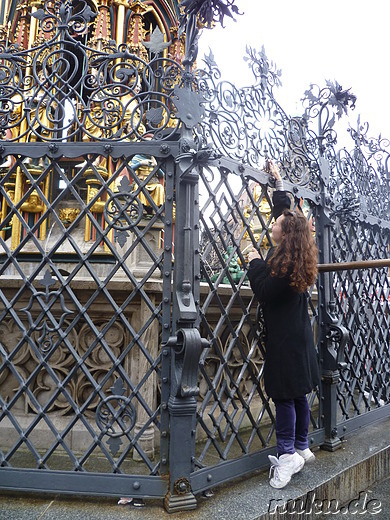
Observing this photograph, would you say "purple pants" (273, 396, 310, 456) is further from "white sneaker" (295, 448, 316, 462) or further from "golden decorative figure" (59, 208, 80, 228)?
"golden decorative figure" (59, 208, 80, 228)

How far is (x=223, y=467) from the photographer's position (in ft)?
9.75

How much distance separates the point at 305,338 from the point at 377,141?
11.0 feet

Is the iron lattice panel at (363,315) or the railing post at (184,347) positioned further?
the iron lattice panel at (363,315)

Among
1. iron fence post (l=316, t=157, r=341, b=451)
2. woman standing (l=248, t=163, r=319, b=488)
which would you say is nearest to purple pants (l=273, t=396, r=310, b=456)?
woman standing (l=248, t=163, r=319, b=488)

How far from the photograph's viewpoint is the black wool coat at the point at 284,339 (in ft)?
9.68

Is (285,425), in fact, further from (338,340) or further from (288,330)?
(338,340)

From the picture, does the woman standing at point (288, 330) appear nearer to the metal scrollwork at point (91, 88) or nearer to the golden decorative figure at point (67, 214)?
the metal scrollwork at point (91, 88)

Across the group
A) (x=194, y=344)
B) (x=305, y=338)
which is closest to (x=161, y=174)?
(x=194, y=344)

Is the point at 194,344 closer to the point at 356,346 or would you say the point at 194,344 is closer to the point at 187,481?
the point at 187,481

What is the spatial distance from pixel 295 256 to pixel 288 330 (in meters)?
0.56

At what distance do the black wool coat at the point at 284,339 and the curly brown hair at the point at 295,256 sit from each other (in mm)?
72

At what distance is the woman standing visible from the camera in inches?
115

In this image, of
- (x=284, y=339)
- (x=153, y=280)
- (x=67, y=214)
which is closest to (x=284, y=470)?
(x=284, y=339)

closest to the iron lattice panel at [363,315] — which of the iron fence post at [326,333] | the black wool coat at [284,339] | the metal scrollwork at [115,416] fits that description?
the iron fence post at [326,333]
